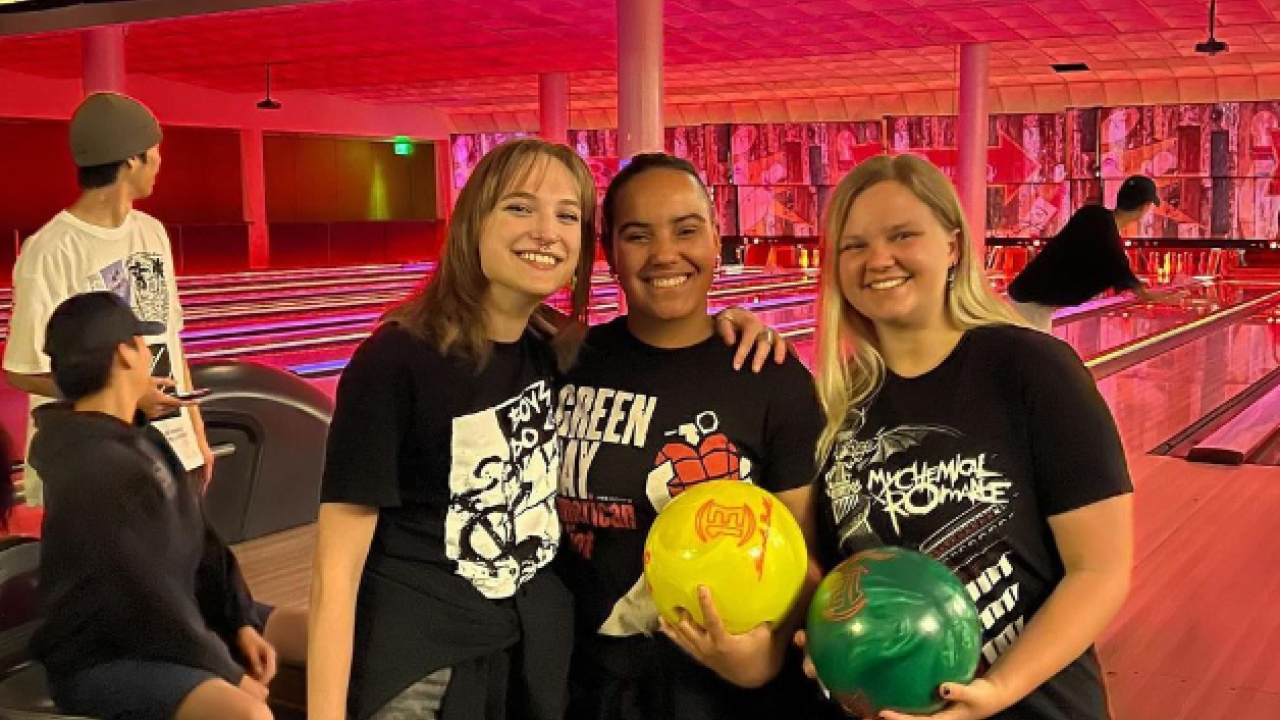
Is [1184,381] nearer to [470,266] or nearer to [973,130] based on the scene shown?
[973,130]

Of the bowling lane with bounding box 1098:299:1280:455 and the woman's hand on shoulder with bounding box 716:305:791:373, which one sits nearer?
the woman's hand on shoulder with bounding box 716:305:791:373

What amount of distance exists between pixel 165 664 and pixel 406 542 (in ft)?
2.47

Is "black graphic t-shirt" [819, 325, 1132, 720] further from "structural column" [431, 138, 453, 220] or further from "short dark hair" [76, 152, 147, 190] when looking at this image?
"structural column" [431, 138, 453, 220]

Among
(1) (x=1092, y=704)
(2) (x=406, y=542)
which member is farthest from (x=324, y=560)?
(1) (x=1092, y=704)

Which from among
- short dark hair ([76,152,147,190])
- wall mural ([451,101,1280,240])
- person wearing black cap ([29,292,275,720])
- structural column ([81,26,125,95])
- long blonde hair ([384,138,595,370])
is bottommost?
person wearing black cap ([29,292,275,720])

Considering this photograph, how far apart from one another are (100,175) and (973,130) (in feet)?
34.6

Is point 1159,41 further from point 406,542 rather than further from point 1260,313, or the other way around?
point 406,542

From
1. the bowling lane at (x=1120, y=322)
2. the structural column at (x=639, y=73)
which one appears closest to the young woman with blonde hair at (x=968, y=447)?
the structural column at (x=639, y=73)

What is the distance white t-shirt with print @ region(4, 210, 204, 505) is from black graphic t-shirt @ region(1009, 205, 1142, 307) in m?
3.34

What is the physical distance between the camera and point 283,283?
1513 cm

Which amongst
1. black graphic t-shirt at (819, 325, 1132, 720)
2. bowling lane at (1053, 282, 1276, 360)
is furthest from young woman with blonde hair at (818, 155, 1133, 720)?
bowling lane at (1053, 282, 1276, 360)

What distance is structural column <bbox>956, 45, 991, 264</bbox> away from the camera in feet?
39.4

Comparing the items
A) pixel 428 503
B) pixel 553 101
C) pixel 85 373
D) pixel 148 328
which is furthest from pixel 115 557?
pixel 553 101

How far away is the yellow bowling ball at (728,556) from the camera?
144 cm
